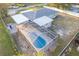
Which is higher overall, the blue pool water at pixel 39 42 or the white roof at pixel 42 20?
the white roof at pixel 42 20

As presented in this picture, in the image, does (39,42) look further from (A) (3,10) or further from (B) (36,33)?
(A) (3,10)

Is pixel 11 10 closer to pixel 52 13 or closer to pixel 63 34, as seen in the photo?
pixel 52 13

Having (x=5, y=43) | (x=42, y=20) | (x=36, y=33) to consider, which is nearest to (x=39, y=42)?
(x=36, y=33)

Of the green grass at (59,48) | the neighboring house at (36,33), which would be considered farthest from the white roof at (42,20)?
the green grass at (59,48)

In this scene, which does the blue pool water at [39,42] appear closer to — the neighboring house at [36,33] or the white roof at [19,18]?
the neighboring house at [36,33]

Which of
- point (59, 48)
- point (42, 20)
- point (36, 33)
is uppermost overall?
point (42, 20)

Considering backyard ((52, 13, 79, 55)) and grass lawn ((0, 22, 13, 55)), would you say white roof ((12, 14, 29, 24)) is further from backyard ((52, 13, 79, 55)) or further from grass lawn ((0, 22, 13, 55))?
backyard ((52, 13, 79, 55))
